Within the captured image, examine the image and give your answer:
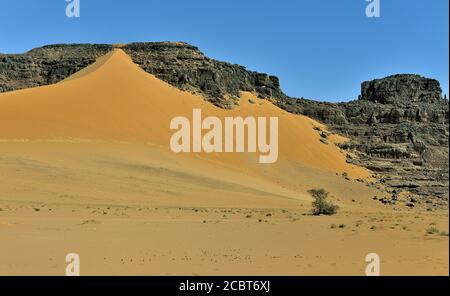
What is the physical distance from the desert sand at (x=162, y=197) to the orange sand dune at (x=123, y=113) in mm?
214

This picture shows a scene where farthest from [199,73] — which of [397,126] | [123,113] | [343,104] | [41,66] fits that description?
[397,126]

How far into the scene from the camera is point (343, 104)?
2918 inches

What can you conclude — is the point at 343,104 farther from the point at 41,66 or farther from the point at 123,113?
the point at 41,66

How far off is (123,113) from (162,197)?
24.5 metres

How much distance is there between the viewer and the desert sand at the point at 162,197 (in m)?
12.3

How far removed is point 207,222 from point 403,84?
57945 millimetres

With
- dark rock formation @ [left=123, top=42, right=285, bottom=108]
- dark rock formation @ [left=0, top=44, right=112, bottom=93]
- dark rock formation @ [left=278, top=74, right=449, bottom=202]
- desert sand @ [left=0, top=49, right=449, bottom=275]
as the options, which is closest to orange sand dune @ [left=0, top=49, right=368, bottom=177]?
desert sand @ [left=0, top=49, right=449, bottom=275]

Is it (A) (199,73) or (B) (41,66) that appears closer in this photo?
(A) (199,73)

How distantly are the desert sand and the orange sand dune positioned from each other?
8.4 inches

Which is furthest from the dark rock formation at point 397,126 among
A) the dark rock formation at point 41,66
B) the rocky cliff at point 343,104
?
the dark rock formation at point 41,66

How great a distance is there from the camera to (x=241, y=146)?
182 feet

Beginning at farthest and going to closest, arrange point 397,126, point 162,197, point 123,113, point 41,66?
point 41,66 → point 397,126 → point 123,113 → point 162,197
